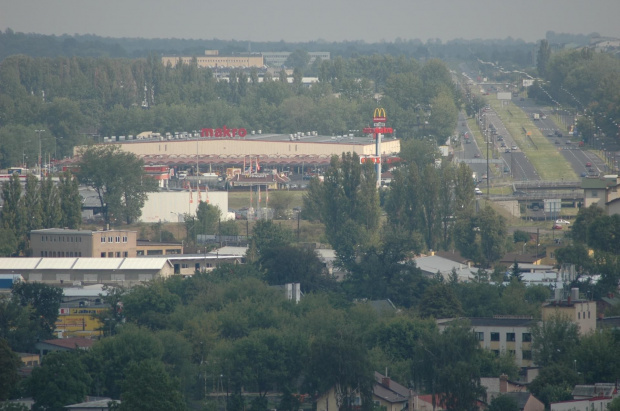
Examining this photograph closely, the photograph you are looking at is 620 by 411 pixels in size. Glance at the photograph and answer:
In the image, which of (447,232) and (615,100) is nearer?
(447,232)

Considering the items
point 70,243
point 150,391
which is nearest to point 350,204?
point 70,243

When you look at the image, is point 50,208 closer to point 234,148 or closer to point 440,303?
point 440,303

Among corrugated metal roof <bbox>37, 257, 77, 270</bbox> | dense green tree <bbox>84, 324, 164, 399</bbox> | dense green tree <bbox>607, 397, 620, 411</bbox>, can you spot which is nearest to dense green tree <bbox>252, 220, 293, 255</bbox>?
corrugated metal roof <bbox>37, 257, 77, 270</bbox>

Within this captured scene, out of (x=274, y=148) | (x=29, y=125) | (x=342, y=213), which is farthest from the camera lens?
(x=29, y=125)

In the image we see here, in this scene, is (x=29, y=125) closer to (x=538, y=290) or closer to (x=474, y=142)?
(x=474, y=142)

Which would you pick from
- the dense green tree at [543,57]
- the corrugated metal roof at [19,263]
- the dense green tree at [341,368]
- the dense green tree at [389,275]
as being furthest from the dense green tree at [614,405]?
the dense green tree at [543,57]

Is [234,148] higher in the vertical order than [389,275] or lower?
lower

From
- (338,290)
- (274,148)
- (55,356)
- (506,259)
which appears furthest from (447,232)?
(274,148)
